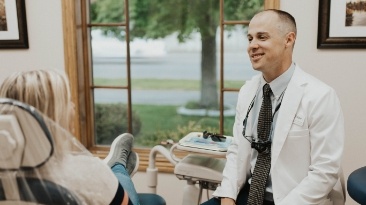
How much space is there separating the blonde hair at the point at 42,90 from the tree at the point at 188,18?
1.63 meters

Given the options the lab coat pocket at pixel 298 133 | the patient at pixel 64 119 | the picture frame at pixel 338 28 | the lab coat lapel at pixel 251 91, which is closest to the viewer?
the patient at pixel 64 119

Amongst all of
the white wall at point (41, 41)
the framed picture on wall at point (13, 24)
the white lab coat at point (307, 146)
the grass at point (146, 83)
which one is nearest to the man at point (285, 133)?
the white lab coat at point (307, 146)

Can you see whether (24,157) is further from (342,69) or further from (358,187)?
(342,69)

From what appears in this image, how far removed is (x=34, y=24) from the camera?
2643mm

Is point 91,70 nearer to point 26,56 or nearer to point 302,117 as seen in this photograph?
point 26,56

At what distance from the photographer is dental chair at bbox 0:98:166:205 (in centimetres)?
95

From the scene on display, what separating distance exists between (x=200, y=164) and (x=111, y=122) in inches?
42.6

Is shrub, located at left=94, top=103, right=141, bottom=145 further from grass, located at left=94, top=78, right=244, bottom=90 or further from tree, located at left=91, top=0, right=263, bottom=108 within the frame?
tree, located at left=91, top=0, right=263, bottom=108

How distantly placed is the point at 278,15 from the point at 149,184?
117cm

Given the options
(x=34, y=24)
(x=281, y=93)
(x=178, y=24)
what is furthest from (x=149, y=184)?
(x=34, y=24)

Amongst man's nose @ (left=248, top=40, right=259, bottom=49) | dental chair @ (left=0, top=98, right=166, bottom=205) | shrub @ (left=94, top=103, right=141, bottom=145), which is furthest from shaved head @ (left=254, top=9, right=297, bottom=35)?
shrub @ (left=94, top=103, right=141, bottom=145)

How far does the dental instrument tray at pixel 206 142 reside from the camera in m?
1.98

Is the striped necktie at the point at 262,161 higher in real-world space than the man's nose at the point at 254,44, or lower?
lower

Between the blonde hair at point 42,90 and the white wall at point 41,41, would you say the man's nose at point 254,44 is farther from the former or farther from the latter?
the white wall at point 41,41
